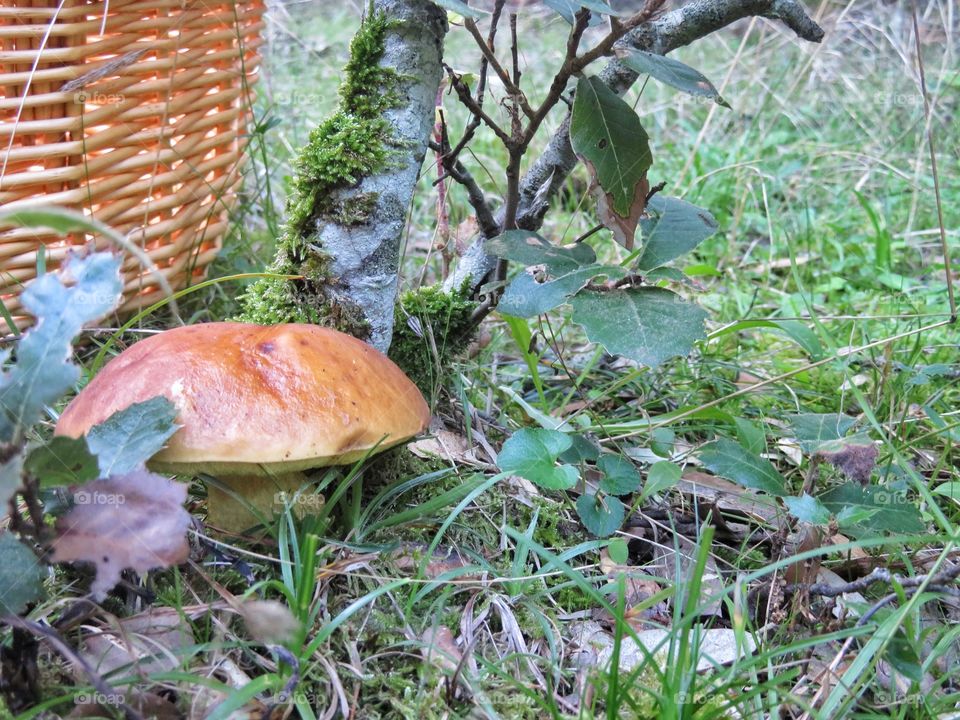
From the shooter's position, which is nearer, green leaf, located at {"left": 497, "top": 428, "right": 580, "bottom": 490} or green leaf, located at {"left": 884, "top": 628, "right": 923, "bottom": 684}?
green leaf, located at {"left": 884, "top": 628, "right": 923, "bottom": 684}

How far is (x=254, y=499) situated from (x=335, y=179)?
0.62m

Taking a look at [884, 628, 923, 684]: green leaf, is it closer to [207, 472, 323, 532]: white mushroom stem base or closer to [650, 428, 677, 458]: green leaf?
[650, 428, 677, 458]: green leaf

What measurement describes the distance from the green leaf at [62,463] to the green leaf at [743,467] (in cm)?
96

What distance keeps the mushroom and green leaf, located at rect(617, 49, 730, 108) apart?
2.11 ft

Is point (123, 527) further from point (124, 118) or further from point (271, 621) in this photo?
point (124, 118)

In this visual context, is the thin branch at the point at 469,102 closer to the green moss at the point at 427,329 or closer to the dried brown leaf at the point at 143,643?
the green moss at the point at 427,329

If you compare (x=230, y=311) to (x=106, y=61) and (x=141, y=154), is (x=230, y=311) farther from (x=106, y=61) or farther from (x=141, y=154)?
(x=106, y=61)

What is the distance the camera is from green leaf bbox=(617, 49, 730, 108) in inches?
46.7

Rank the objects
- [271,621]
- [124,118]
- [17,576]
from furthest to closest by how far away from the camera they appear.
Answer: [124,118] → [17,576] → [271,621]

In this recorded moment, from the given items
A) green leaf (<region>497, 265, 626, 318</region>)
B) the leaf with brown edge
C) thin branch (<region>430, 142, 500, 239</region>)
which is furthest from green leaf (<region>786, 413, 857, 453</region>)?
the leaf with brown edge

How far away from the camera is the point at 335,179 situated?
1443 mm

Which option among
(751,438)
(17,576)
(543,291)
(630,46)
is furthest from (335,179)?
(751,438)

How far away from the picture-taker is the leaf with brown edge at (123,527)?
93 cm

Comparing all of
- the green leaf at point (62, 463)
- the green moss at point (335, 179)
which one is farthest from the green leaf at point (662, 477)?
the green leaf at point (62, 463)
